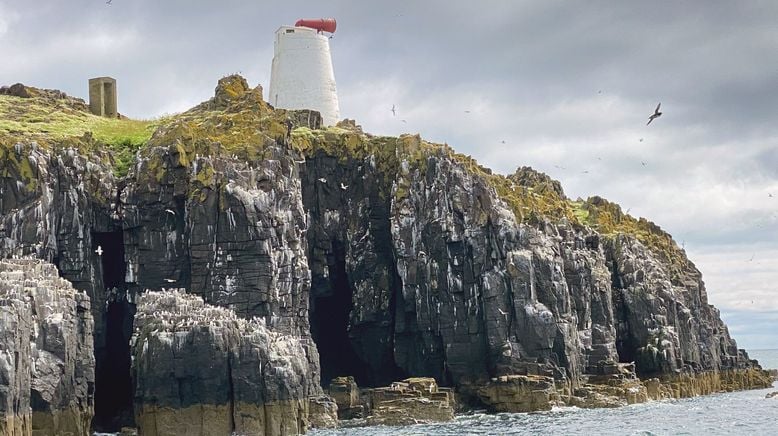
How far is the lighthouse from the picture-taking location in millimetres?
126062

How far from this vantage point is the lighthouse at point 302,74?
126062 millimetres

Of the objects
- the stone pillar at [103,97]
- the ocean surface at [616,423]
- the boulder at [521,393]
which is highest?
the stone pillar at [103,97]

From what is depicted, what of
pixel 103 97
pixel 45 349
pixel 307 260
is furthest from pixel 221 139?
pixel 45 349

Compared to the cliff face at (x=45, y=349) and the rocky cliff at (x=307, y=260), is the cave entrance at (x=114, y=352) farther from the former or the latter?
the cliff face at (x=45, y=349)

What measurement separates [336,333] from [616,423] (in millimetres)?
31872

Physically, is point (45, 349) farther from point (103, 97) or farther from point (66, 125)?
point (103, 97)

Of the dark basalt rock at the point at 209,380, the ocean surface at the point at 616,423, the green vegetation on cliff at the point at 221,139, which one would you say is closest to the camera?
the dark basalt rock at the point at 209,380

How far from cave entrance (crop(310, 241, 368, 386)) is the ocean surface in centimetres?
1796

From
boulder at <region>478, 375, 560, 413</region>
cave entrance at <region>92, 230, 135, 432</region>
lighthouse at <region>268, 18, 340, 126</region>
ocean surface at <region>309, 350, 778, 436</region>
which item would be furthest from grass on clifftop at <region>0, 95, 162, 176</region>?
boulder at <region>478, 375, 560, 413</region>

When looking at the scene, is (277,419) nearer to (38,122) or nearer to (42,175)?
(42,175)

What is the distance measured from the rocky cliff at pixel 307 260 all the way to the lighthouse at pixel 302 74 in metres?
4.06

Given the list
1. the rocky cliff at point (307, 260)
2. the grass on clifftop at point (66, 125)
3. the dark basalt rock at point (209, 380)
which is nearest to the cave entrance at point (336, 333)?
the rocky cliff at point (307, 260)

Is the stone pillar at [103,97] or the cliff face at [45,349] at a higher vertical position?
the stone pillar at [103,97]

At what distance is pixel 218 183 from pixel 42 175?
470 inches
